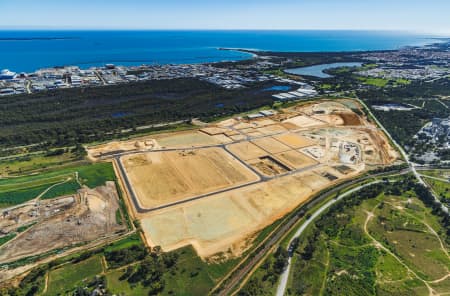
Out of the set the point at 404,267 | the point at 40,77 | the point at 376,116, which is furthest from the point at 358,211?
the point at 40,77

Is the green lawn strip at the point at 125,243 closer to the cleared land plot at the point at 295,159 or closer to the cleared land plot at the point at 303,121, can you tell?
the cleared land plot at the point at 295,159

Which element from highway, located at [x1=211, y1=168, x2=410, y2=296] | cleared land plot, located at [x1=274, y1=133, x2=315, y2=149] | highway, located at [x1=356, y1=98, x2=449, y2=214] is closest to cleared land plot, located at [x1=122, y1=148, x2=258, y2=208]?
highway, located at [x1=211, y1=168, x2=410, y2=296]

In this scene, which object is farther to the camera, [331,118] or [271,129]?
[331,118]

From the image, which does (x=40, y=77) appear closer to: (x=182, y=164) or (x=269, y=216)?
(x=182, y=164)

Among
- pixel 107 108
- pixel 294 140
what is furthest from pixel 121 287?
pixel 107 108

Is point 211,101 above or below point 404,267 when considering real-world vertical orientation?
above

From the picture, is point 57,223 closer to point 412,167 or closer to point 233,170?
point 233,170
